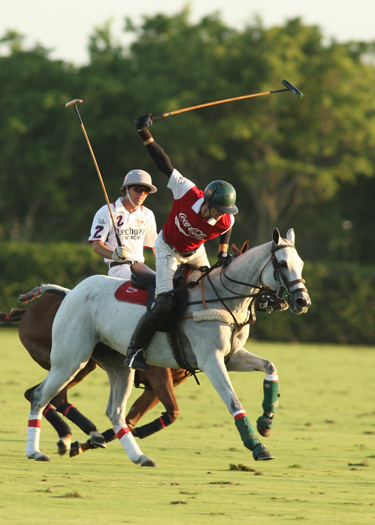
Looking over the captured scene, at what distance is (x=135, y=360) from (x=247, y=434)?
3.90 ft

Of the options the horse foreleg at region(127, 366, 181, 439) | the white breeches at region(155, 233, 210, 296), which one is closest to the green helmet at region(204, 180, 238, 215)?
the white breeches at region(155, 233, 210, 296)

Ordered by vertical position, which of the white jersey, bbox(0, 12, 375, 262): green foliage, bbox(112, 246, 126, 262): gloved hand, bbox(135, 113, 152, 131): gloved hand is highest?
bbox(0, 12, 375, 262): green foliage

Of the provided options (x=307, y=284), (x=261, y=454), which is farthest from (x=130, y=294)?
(x=307, y=284)

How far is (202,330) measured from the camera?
760cm

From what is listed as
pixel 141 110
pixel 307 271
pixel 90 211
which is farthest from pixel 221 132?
pixel 307 271

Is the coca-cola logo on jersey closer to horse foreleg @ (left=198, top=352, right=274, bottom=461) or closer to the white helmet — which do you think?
horse foreleg @ (left=198, top=352, right=274, bottom=461)

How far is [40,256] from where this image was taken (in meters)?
25.6

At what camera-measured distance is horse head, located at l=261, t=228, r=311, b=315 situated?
7.16 m

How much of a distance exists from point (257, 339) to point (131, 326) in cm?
1846

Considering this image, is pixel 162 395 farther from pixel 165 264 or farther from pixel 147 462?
pixel 165 264

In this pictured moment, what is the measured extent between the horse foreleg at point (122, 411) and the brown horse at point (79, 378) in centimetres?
12

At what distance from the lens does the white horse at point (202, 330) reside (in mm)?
7309

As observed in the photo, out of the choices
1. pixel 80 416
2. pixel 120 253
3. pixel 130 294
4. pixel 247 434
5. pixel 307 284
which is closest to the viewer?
pixel 247 434

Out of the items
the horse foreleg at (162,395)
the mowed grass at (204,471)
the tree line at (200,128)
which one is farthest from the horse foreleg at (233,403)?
the tree line at (200,128)
